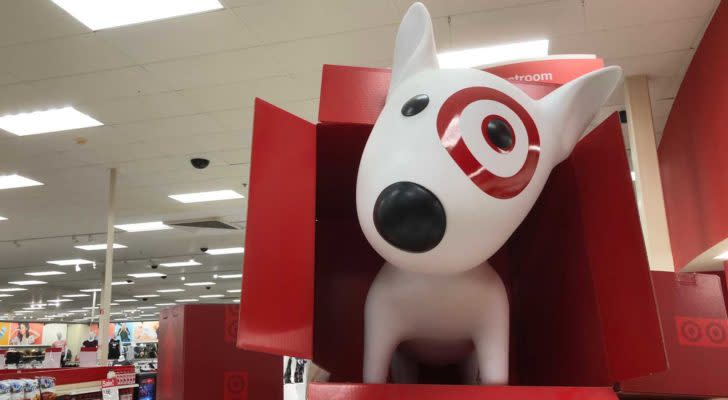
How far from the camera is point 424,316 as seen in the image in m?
1.07

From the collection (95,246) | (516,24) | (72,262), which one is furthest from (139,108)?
(72,262)

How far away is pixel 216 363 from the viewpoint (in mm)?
1785

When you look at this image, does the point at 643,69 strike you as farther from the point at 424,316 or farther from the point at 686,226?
the point at 424,316

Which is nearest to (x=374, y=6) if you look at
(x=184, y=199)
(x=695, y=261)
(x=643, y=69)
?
(x=643, y=69)

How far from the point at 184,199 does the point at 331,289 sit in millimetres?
7229

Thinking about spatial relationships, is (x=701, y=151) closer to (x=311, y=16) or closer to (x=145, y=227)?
(x=311, y=16)

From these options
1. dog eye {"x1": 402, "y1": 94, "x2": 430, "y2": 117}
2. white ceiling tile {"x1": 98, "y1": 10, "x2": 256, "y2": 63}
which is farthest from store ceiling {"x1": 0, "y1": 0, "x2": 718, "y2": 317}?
dog eye {"x1": 402, "y1": 94, "x2": 430, "y2": 117}

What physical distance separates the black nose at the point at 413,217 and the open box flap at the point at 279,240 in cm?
18

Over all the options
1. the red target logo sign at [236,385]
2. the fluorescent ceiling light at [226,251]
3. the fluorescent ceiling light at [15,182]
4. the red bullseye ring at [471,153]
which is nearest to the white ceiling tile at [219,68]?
the red target logo sign at [236,385]

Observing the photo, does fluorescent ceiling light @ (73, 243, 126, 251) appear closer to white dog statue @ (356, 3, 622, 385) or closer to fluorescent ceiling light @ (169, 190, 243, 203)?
fluorescent ceiling light @ (169, 190, 243, 203)

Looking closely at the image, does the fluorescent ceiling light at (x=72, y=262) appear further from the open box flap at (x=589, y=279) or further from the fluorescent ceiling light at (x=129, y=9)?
the open box flap at (x=589, y=279)

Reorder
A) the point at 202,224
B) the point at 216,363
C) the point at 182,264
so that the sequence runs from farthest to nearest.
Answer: the point at 182,264
the point at 202,224
the point at 216,363

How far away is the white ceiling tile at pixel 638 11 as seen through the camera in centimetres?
354

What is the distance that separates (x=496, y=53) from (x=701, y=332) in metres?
2.95
